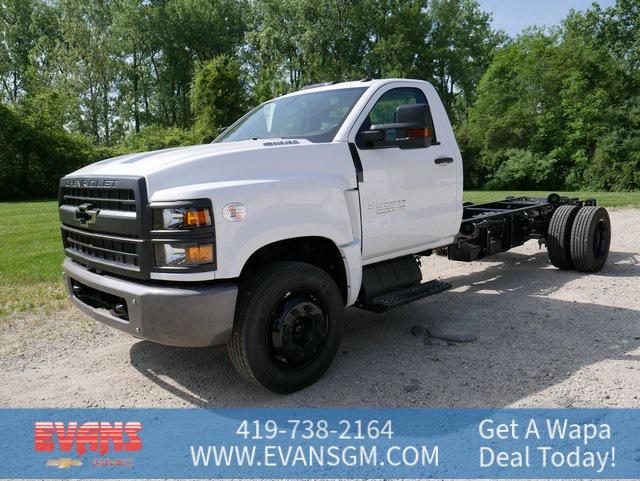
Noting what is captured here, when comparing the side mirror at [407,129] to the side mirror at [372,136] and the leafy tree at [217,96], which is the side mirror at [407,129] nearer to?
the side mirror at [372,136]

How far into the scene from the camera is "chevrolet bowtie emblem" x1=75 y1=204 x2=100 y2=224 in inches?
151

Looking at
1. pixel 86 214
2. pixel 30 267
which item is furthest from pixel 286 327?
pixel 30 267

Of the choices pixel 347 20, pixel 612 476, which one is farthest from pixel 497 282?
pixel 347 20

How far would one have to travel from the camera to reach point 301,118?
4805mm

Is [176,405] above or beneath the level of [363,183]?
beneath

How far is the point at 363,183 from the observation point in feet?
14.2

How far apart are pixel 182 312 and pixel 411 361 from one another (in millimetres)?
1957

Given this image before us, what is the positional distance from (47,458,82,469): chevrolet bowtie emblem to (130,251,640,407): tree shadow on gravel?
84cm

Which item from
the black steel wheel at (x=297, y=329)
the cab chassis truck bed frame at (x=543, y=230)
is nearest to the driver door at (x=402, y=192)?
the black steel wheel at (x=297, y=329)

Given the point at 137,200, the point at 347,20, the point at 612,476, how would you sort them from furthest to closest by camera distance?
the point at 347,20 < the point at 137,200 < the point at 612,476

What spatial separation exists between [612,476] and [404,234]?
8.10ft

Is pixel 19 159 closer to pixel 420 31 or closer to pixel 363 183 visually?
pixel 363 183

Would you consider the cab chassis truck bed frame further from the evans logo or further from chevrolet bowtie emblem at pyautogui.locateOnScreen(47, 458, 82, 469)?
chevrolet bowtie emblem at pyautogui.locateOnScreen(47, 458, 82, 469)

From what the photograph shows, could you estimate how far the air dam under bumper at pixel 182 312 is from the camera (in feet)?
11.0
